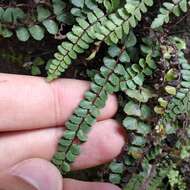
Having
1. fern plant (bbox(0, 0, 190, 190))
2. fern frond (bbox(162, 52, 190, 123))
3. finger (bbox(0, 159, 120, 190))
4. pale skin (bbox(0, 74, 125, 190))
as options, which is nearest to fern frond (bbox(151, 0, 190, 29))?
fern plant (bbox(0, 0, 190, 190))

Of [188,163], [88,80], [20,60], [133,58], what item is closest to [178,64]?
[133,58]

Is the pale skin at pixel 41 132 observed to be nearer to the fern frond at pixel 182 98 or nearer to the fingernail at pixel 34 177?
the fingernail at pixel 34 177

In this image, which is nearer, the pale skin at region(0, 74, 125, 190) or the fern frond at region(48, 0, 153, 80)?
the fern frond at region(48, 0, 153, 80)

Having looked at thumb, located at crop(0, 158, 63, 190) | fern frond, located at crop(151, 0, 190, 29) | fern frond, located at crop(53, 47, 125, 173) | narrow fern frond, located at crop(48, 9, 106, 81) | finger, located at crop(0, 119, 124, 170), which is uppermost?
fern frond, located at crop(151, 0, 190, 29)

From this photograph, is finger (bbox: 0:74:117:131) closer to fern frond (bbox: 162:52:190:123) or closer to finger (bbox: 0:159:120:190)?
finger (bbox: 0:159:120:190)

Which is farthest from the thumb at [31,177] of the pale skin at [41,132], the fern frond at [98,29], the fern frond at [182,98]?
the fern frond at [182,98]

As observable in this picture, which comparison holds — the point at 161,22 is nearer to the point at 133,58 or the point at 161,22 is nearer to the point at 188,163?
the point at 133,58
